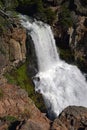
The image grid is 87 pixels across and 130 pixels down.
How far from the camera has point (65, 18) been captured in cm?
3612

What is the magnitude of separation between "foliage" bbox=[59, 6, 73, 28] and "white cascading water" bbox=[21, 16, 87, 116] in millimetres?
1782

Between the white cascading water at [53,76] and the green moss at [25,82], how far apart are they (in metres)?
0.53

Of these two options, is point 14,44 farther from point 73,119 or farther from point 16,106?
point 73,119

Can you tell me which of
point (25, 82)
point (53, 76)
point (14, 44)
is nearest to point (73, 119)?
point (25, 82)

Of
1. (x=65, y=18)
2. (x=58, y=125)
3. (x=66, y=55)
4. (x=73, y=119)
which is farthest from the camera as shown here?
(x=65, y=18)

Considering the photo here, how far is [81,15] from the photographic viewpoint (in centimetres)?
3734

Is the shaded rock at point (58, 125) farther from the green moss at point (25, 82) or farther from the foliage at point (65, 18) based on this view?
the foliage at point (65, 18)

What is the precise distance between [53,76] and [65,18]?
20.7ft

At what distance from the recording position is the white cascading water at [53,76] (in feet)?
102

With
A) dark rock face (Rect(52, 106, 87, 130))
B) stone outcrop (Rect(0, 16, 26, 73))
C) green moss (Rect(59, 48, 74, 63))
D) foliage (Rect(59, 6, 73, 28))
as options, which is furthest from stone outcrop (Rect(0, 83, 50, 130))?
foliage (Rect(59, 6, 73, 28))

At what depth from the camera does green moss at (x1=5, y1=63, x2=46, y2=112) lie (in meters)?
29.4

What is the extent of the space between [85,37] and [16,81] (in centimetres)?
1014

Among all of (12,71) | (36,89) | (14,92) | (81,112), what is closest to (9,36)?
(12,71)

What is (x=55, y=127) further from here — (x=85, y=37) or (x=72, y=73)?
(x=85, y=37)
